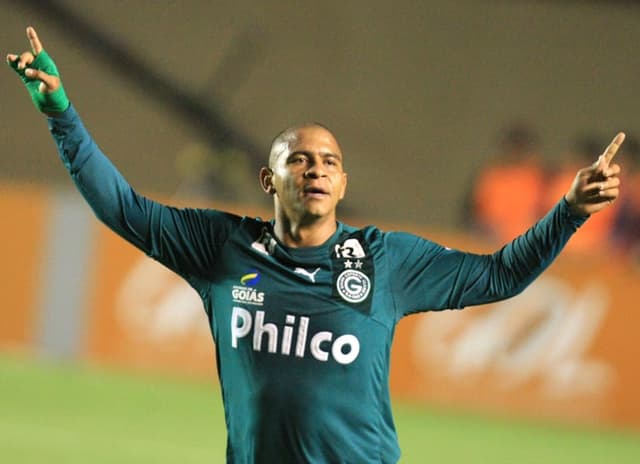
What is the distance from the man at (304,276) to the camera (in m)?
4.98

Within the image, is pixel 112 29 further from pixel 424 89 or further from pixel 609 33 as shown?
pixel 609 33

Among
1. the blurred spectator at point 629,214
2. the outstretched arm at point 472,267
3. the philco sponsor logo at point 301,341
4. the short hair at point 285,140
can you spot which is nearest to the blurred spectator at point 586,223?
the blurred spectator at point 629,214

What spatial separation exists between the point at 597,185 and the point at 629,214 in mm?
8388

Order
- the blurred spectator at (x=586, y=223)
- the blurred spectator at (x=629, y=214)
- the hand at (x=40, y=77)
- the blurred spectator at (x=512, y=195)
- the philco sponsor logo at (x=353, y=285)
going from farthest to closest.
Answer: the blurred spectator at (x=512, y=195) < the blurred spectator at (x=586, y=223) < the blurred spectator at (x=629, y=214) < the philco sponsor logo at (x=353, y=285) < the hand at (x=40, y=77)

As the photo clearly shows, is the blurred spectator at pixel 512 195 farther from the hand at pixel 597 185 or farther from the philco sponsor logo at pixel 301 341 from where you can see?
the philco sponsor logo at pixel 301 341

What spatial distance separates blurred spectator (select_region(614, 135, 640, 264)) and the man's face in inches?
313

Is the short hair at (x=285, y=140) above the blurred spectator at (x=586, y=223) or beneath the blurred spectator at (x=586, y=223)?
beneath

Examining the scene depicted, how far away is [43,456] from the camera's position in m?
9.02

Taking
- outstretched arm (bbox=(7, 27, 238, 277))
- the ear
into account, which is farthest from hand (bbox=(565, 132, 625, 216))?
outstretched arm (bbox=(7, 27, 238, 277))

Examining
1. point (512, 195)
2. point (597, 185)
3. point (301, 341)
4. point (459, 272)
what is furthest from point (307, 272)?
point (512, 195)

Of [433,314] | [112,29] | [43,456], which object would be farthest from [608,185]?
[112,29]

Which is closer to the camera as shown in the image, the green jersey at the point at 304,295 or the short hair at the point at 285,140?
the green jersey at the point at 304,295

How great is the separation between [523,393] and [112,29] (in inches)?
368

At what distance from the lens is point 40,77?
495cm
